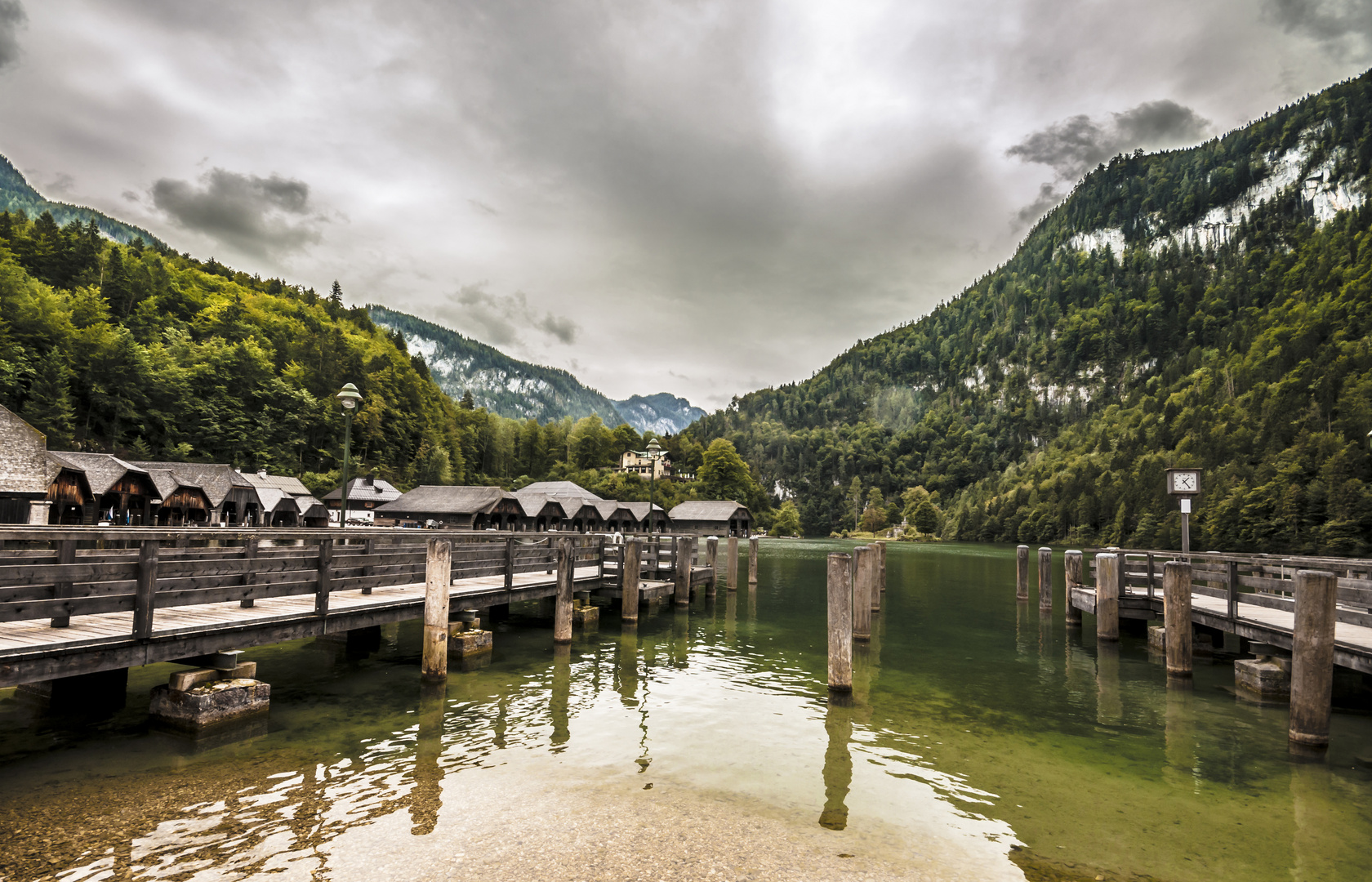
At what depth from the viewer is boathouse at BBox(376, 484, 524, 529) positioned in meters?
62.7

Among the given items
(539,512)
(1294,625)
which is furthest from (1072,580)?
(539,512)

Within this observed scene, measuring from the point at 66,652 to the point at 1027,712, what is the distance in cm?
1545

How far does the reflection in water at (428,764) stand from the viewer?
7141mm

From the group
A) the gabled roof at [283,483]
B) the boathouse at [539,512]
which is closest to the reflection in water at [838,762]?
the boathouse at [539,512]

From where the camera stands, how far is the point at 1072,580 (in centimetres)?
2348

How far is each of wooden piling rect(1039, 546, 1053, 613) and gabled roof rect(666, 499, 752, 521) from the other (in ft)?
216

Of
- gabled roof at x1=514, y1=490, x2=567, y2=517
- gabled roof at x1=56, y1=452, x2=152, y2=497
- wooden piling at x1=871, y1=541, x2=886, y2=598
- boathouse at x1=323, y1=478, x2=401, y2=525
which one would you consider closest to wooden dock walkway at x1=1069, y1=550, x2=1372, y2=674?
wooden piling at x1=871, y1=541, x2=886, y2=598

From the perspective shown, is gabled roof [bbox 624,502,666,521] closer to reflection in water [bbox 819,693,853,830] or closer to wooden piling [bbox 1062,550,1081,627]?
wooden piling [bbox 1062,550,1081,627]

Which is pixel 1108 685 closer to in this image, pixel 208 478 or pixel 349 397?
pixel 349 397

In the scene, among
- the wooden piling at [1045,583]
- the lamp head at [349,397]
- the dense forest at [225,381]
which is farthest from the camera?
the dense forest at [225,381]

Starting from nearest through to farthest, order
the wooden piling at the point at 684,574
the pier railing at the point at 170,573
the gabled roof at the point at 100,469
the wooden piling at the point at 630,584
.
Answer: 1. the pier railing at the point at 170,573
2. the wooden piling at the point at 630,584
3. the wooden piling at the point at 684,574
4. the gabled roof at the point at 100,469

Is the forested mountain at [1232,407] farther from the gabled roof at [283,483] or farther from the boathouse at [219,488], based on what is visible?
the gabled roof at [283,483]

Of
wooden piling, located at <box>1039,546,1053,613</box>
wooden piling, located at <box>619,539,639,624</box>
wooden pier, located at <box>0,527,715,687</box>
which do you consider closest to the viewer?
wooden pier, located at <box>0,527,715,687</box>

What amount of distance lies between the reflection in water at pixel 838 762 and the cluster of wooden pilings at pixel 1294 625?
6853mm
